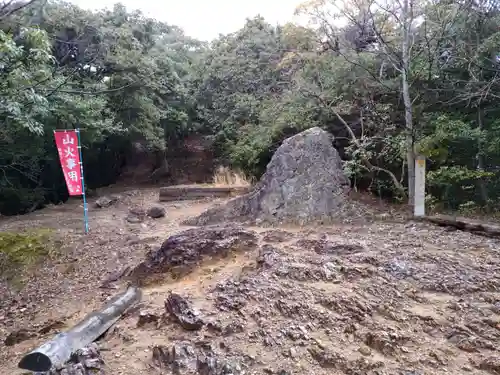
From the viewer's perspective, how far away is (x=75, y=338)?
9.15 feet

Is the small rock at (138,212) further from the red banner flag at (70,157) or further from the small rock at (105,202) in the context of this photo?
the small rock at (105,202)

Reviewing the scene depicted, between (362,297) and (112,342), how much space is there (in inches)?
76.1

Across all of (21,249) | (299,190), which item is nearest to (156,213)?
(21,249)

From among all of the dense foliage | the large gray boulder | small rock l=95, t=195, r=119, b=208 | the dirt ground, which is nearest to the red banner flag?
the dense foliage

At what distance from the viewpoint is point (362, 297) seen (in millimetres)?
3086

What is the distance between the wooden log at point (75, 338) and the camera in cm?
252

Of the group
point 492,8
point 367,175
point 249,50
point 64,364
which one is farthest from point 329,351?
point 249,50

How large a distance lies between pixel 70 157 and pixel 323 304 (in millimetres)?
4900

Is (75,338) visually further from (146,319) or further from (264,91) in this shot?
(264,91)

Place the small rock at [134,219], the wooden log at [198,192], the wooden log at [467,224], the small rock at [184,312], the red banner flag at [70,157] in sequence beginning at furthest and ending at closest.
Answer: the wooden log at [198,192] → the small rock at [134,219] → the red banner flag at [70,157] → the wooden log at [467,224] → the small rock at [184,312]

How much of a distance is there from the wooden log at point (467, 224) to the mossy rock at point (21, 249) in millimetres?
5265

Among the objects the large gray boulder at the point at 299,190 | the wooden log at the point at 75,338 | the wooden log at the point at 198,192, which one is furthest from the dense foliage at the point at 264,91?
the wooden log at the point at 75,338

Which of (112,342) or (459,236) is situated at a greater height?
(459,236)

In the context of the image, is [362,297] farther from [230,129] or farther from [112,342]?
[230,129]
